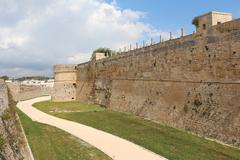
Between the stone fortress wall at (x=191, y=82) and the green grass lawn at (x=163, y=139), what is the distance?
0.61 meters

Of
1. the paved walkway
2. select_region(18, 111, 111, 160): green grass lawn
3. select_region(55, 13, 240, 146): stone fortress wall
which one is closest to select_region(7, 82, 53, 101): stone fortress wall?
select_region(55, 13, 240, 146): stone fortress wall

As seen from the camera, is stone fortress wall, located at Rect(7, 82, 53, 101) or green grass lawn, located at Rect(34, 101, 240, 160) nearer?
green grass lawn, located at Rect(34, 101, 240, 160)

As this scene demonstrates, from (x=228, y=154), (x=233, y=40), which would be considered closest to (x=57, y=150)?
(x=228, y=154)

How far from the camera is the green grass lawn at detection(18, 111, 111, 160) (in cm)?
1141

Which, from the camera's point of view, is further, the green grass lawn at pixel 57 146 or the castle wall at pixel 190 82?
the castle wall at pixel 190 82

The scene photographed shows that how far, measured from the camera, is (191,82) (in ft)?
49.5

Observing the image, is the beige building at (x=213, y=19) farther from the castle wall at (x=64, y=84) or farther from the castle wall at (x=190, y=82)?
the castle wall at (x=64, y=84)

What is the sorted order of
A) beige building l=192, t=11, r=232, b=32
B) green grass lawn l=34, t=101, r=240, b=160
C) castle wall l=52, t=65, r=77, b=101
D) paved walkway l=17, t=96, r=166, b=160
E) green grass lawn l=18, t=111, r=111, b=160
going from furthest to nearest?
castle wall l=52, t=65, r=77, b=101 < beige building l=192, t=11, r=232, b=32 < green grass lawn l=18, t=111, r=111, b=160 < paved walkway l=17, t=96, r=166, b=160 < green grass lawn l=34, t=101, r=240, b=160

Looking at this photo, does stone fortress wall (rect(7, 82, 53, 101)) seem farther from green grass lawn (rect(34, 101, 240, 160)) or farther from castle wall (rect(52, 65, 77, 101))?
green grass lawn (rect(34, 101, 240, 160))

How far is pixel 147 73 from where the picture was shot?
19828 millimetres

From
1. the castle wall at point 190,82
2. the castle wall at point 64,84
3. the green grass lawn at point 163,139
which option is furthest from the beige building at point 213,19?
the castle wall at point 64,84

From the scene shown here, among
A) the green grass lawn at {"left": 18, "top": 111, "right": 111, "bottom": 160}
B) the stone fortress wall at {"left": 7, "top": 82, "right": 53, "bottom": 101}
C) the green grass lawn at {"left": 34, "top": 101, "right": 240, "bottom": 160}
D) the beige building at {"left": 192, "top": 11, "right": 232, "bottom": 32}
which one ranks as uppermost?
the beige building at {"left": 192, "top": 11, "right": 232, "bottom": 32}

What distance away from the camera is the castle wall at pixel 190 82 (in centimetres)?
1248

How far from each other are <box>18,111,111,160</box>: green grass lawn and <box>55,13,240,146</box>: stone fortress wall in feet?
14.9
